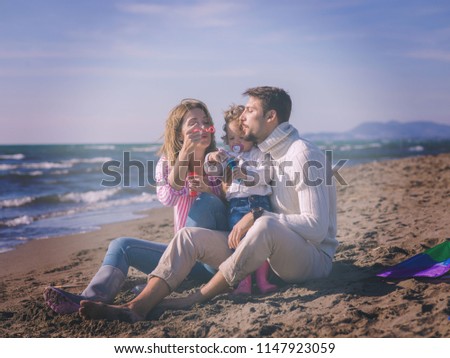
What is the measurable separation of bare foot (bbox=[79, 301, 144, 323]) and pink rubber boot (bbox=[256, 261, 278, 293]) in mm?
694

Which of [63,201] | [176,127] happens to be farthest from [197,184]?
[63,201]

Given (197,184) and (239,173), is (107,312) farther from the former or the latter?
(239,173)

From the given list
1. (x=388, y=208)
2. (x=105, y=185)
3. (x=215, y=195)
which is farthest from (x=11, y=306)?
Result: (x=105, y=185)

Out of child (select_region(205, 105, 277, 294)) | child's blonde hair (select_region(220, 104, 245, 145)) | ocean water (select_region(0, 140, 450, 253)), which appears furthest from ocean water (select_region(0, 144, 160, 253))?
child (select_region(205, 105, 277, 294))

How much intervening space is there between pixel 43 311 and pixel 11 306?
41cm

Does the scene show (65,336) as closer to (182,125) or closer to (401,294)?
(182,125)

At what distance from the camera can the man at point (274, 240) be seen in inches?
101

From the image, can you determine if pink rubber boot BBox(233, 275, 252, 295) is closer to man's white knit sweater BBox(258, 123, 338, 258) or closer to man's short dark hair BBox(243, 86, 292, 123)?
man's white knit sweater BBox(258, 123, 338, 258)

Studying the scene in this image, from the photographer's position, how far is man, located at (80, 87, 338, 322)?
2.57m

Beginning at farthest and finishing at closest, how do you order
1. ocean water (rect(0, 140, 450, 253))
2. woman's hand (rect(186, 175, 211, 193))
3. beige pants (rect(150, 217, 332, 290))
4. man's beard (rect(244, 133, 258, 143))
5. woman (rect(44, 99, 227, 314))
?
ocean water (rect(0, 140, 450, 253)) → man's beard (rect(244, 133, 258, 143)) → woman's hand (rect(186, 175, 211, 193)) → woman (rect(44, 99, 227, 314)) → beige pants (rect(150, 217, 332, 290))

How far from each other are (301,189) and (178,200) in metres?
0.72

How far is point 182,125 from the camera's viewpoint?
312cm

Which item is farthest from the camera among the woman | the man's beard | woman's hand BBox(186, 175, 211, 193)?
the man's beard

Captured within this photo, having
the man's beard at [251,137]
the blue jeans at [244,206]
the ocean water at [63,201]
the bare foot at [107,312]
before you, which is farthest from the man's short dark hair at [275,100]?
the ocean water at [63,201]
